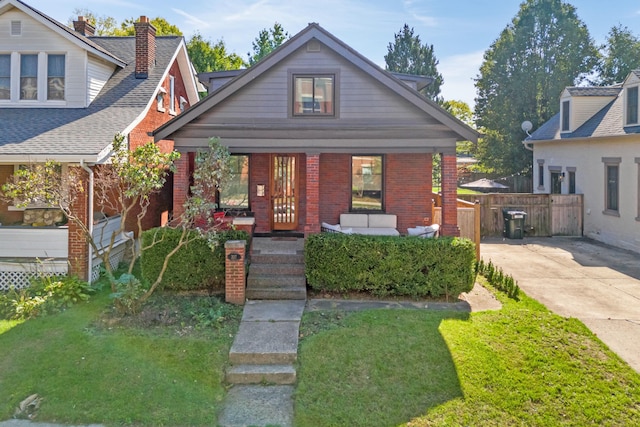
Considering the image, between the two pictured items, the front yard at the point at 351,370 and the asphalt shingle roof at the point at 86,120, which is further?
the asphalt shingle roof at the point at 86,120

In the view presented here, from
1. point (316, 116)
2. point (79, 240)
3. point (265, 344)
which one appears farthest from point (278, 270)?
point (79, 240)

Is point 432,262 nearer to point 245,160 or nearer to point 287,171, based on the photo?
point 287,171

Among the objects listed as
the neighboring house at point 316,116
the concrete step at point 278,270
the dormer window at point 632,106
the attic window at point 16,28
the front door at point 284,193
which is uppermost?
the attic window at point 16,28

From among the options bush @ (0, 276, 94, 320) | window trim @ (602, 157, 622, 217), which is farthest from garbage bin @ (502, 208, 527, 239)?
bush @ (0, 276, 94, 320)

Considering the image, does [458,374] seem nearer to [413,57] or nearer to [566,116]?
[566,116]

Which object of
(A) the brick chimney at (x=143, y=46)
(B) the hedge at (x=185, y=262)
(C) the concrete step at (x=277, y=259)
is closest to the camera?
(B) the hedge at (x=185, y=262)

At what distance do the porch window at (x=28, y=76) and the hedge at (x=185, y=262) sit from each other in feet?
24.6

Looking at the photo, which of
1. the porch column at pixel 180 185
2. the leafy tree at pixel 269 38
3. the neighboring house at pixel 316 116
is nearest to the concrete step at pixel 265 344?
the neighboring house at pixel 316 116

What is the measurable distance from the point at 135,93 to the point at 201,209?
776cm

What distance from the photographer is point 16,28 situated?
13.0 m

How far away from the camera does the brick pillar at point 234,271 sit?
356 inches

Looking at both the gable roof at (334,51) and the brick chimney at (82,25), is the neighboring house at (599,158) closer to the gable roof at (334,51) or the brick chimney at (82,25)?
the gable roof at (334,51)

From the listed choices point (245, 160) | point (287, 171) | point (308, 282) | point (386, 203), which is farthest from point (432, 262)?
point (245, 160)

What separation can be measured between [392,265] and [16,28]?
42.5 feet
